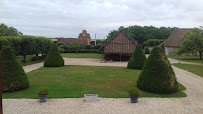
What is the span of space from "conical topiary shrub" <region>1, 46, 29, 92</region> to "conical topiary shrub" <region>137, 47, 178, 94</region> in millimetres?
7127

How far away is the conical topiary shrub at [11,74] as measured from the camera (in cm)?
1018

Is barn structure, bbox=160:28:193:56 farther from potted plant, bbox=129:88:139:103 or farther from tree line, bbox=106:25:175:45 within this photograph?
potted plant, bbox=129:88:139:103

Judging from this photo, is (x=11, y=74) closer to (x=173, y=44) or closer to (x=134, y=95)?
(x=134, y=95)

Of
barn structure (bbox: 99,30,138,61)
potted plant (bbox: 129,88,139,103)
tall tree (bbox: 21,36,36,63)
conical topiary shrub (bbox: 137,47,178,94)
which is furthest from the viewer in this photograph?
barn structure (bbox: 99,30,138,61)

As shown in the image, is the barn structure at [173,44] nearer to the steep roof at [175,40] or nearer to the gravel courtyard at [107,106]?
the steep roof at [175,40]

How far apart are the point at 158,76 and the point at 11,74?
843 cm

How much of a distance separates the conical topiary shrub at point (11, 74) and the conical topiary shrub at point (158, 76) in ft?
23.4

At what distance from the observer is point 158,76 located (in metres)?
10.1

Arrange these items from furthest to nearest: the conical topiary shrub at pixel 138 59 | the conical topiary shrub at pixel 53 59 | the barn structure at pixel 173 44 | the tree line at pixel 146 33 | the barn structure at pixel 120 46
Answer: the tree line at pixel 146 33
the barn structure at pixel 173 44
the barn structure at pixel 120 46
the conical topiary shrub at pixel 53 59
the conical topiary shrub at pixel 138 59

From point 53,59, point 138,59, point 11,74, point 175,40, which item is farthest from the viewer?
point 175,40

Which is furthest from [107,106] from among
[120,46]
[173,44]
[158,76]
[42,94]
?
[173,44]

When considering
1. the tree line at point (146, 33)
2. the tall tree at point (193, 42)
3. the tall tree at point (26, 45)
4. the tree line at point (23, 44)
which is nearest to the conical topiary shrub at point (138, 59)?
the tall tree at point (193, 42)

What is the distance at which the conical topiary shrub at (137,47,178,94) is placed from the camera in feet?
32.8

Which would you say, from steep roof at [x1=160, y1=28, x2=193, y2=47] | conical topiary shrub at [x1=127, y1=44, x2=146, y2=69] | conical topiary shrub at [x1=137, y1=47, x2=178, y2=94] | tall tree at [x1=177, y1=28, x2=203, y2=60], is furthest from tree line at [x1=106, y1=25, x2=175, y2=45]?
conical topiary shrub at [x1=137, y1=47, x2=178, y2=94]
